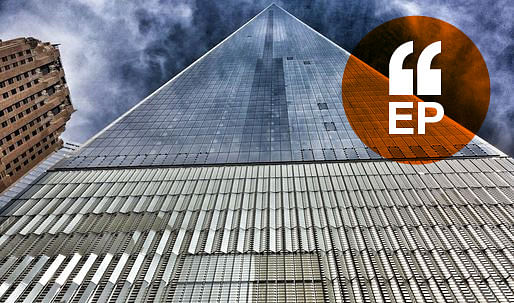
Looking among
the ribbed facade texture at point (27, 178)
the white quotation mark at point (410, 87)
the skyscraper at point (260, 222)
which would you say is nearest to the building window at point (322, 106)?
the skyscraper at point (260, 222)

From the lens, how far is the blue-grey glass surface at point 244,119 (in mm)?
50344

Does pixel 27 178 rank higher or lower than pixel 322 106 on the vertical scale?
lower

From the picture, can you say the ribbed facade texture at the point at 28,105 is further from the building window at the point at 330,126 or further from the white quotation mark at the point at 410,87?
the white quotation mark at the point at 410,87

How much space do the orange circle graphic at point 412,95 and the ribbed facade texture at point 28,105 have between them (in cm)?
10772

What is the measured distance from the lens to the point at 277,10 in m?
158

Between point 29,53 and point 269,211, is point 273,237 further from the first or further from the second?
point 29,53

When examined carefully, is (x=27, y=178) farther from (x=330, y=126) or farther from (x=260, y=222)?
(x=260, y=222)

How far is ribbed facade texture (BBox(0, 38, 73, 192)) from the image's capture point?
103 metres

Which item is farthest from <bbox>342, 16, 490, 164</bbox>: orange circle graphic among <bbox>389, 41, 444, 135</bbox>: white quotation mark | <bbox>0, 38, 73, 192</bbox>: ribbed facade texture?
<bbox>0, 38, 73, 192</bbox>: ribbed facade texture

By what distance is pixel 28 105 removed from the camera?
11344 centimetres

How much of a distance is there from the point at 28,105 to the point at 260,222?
388ft

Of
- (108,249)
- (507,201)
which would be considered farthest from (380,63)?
(108,249)

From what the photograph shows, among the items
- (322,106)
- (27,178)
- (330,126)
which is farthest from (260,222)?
(27,178)

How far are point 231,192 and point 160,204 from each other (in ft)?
28.1
